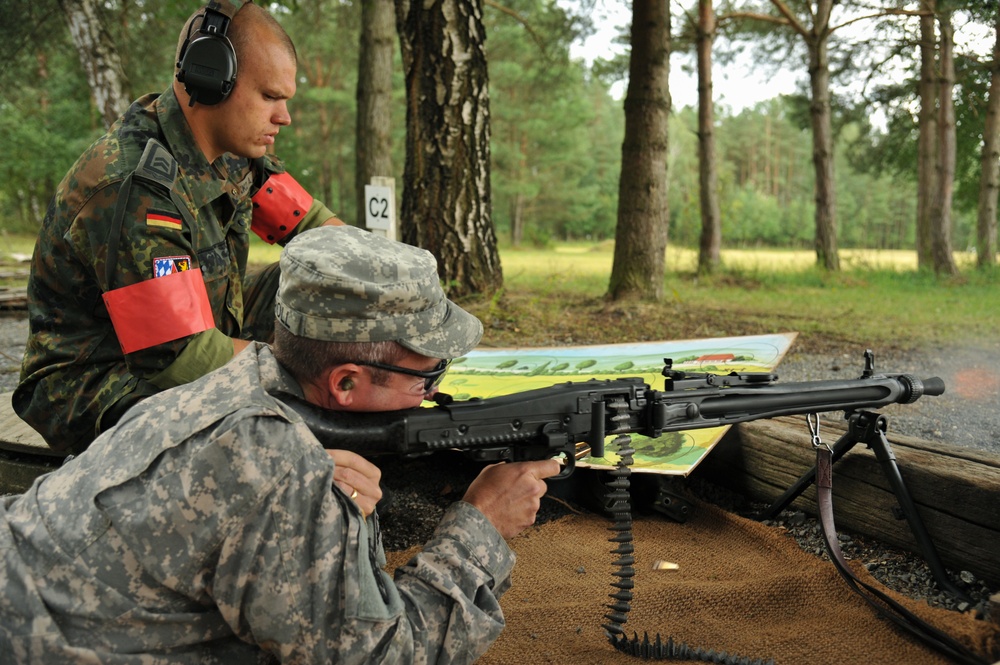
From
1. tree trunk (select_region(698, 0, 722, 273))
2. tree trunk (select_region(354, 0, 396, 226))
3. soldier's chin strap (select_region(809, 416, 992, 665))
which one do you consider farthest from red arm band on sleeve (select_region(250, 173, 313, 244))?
tree trunk (select_region(698, 0, 722, 273))

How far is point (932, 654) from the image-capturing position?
2264 millimetres

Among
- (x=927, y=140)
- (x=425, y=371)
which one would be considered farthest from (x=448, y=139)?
Answer: (x=927, y=140)

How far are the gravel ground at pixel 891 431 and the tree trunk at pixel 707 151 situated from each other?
25.5ft

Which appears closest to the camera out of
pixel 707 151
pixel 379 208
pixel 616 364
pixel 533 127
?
pixel 616 364

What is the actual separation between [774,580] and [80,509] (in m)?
2.24

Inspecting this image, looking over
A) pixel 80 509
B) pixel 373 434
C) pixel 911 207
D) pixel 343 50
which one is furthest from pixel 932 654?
pixel 911 207

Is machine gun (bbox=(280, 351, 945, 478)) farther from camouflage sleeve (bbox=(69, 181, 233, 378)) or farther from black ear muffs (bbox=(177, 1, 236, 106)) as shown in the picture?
black ear muffs (bbox=(177, 1, 236, 106))

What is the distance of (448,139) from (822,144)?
953cm

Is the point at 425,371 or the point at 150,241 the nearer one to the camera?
the point at 425,371

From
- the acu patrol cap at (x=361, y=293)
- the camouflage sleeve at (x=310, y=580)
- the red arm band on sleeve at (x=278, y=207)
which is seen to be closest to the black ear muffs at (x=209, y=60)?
the red arm band on sleeve at (x=278, y=207)

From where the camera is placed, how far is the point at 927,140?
1525cm

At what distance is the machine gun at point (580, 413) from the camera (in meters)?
1.61

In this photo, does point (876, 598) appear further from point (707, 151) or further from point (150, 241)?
point (707, 151)

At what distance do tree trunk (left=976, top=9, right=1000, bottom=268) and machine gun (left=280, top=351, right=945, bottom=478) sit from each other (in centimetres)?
1332
